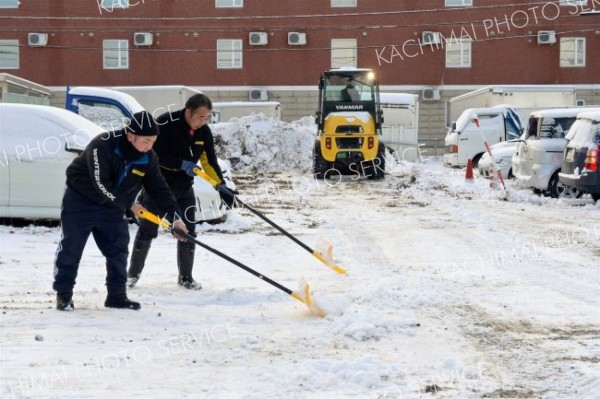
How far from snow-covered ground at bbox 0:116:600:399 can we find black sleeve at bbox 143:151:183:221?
0.78 m

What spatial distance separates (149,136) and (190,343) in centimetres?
162

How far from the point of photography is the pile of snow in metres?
32.0

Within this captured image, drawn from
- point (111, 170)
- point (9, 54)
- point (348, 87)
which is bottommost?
point (111, 170)

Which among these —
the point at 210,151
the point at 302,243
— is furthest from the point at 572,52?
the point at 210,151

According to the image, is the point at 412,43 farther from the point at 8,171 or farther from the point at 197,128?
the point at 197,128

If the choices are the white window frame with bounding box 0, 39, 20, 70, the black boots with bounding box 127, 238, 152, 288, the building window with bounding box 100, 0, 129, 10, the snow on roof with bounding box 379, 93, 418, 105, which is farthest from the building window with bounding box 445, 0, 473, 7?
the black boots with bounding box 127, 238, 152, 288

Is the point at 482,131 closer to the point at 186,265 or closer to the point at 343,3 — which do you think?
the point at 343,3

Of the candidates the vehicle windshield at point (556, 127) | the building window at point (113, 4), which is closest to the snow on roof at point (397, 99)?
the vehicle windshield at point (556, 127)

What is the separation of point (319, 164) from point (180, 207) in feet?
52.4

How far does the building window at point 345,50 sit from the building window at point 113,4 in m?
9.92

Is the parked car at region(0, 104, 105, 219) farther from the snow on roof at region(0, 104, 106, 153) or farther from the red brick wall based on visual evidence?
the red brick wall

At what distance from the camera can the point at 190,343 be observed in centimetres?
586

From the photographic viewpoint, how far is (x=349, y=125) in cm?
2339

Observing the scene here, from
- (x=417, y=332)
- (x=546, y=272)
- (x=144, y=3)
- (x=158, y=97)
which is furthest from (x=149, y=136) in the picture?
(x=144, y=3)
